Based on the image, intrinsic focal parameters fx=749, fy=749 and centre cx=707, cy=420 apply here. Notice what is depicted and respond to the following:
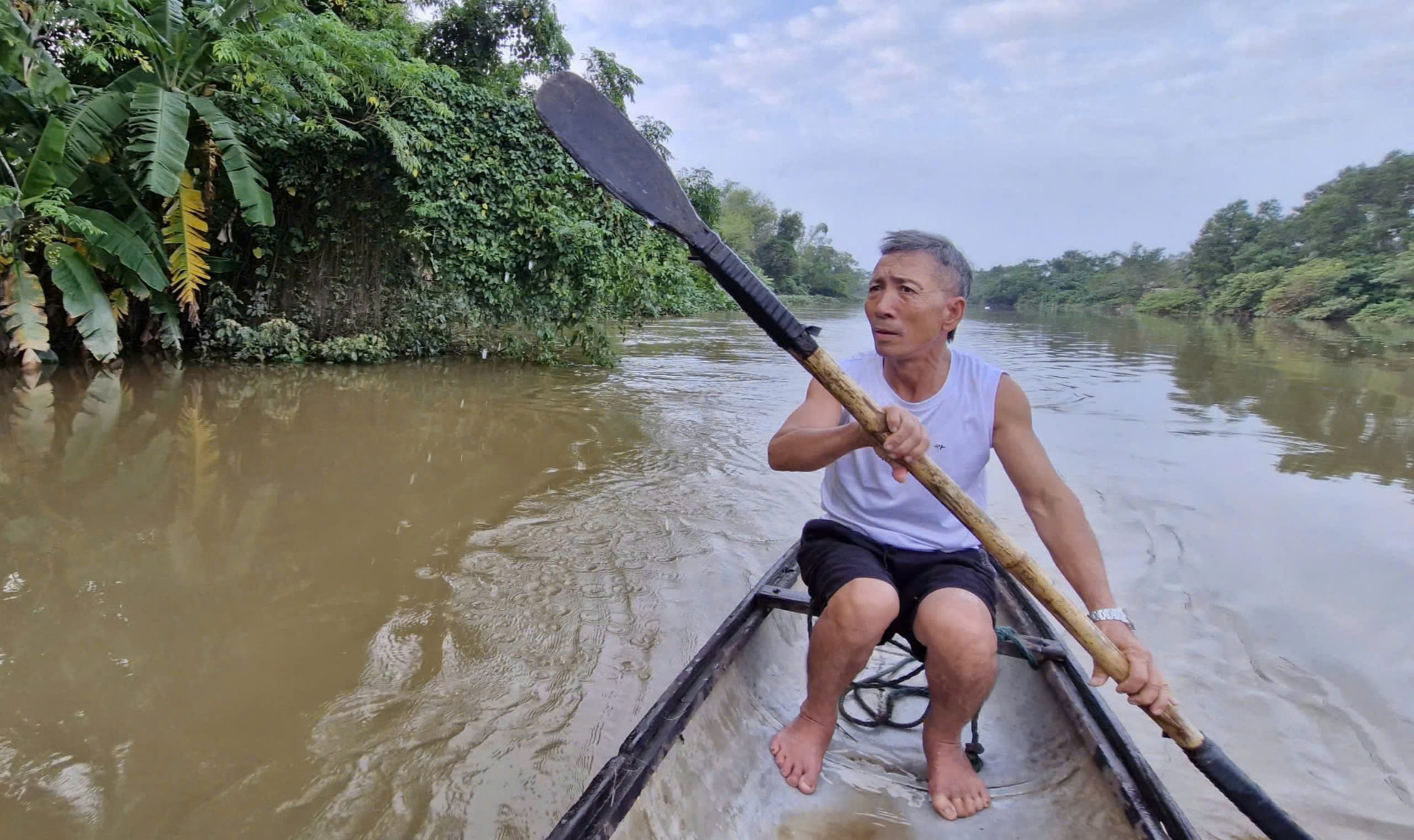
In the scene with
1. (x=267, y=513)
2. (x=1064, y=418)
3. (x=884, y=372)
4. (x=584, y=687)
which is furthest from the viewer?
(x=1064, y=418)

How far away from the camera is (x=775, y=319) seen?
5.07 feet

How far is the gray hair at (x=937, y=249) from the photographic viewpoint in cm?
181

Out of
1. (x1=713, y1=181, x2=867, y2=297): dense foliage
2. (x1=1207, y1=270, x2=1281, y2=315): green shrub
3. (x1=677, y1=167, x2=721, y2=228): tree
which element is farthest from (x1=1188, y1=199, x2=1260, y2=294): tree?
(x1=677, y1=167, x2=721, y2=228): tree

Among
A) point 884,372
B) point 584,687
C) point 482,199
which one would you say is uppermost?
point 482,199

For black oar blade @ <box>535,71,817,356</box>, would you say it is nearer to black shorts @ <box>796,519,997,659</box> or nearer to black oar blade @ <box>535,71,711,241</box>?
black oar blade @ <box>535,71,711,241</box>

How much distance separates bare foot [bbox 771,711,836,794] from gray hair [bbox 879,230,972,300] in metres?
1.13

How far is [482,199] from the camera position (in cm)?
876

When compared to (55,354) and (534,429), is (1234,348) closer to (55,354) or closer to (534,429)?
(534,429)

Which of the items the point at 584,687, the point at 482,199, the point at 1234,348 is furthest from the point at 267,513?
the point at 1234,348

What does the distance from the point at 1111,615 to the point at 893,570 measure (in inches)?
19.8

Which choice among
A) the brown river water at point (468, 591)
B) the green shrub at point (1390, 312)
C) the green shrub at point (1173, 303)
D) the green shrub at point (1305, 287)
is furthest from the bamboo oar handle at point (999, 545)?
the green shrub at point (1173, 303)

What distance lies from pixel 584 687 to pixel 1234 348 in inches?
828

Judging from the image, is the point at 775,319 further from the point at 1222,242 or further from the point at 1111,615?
the point at 1222,242

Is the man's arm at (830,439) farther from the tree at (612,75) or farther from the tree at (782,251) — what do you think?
the tree at (782,251)
